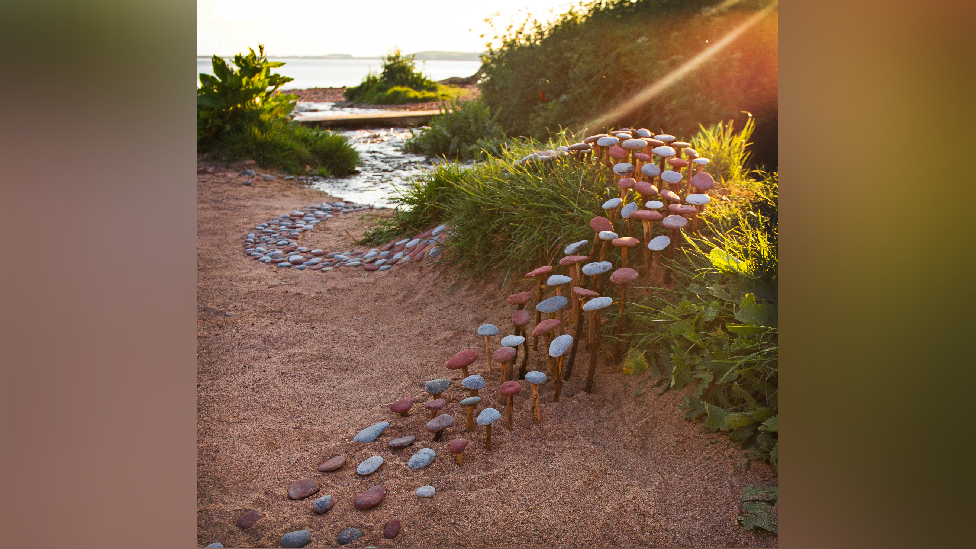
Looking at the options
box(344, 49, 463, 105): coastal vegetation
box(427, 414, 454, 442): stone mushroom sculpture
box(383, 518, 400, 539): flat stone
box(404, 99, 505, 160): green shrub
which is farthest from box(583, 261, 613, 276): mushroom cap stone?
box(344, 49, 463, 105): coastal vegetation

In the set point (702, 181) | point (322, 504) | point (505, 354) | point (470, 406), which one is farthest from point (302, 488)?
point (702, 181)

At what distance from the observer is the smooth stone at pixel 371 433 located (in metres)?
2.25

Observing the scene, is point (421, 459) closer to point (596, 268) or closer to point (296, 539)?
point (296, 539)

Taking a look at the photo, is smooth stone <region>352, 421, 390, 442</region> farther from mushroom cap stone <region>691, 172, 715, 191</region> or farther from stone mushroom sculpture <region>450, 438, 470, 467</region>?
mushroom cap stone <region>691, 172, 715, 191</region>

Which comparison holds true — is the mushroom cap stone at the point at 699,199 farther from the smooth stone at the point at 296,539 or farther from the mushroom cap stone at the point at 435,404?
the smooth stone at the point at 296,539

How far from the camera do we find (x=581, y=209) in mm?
3102

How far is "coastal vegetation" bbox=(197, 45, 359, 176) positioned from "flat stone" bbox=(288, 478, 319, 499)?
6.05 m

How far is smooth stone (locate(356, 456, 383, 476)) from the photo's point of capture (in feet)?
6.68

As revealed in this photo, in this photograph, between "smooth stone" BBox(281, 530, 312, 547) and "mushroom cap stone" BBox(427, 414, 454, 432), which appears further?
"mushroom cap stone" BBox(427, 414, 454, 432)

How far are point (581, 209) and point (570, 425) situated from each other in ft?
4.03
